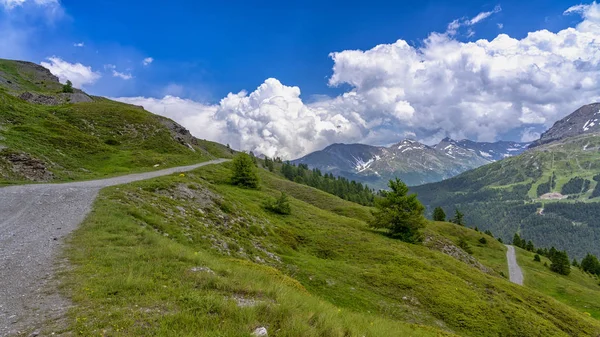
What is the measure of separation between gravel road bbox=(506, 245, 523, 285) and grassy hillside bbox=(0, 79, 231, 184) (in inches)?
3874

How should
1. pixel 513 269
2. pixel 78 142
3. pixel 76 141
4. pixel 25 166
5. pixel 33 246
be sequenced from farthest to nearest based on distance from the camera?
pixel 513 269 → pixel 78 142 → pixel 76 141 → pixel 25 166 → pixel 33 246

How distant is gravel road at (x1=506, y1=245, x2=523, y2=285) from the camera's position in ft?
281

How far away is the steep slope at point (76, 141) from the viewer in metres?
36.3

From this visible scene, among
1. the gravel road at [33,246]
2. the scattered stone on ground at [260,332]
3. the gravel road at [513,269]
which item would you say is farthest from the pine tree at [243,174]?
the gravel road at [513,269]

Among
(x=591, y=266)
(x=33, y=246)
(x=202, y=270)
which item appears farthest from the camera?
(x=591, y=266)

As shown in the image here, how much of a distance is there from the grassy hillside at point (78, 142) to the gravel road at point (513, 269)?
98406mm

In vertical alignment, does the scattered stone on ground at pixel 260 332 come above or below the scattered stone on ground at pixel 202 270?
above

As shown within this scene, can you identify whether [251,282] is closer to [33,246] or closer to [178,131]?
[33,246]

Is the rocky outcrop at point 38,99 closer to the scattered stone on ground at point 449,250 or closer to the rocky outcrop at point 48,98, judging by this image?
the rocky outcrop at point 48,98

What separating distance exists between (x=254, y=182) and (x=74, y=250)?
1855 inches

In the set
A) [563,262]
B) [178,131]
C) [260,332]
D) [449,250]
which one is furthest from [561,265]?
[178,131]

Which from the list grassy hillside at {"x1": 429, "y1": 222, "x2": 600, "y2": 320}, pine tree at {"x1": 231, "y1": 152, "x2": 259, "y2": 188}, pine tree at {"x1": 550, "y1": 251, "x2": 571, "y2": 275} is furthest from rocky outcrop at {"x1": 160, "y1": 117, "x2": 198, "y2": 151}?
pine tree at {"x1": 550, "y1": 251, "x2": 571, "y2": 275}

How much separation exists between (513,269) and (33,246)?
123 m

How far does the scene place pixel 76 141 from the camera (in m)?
57.3
